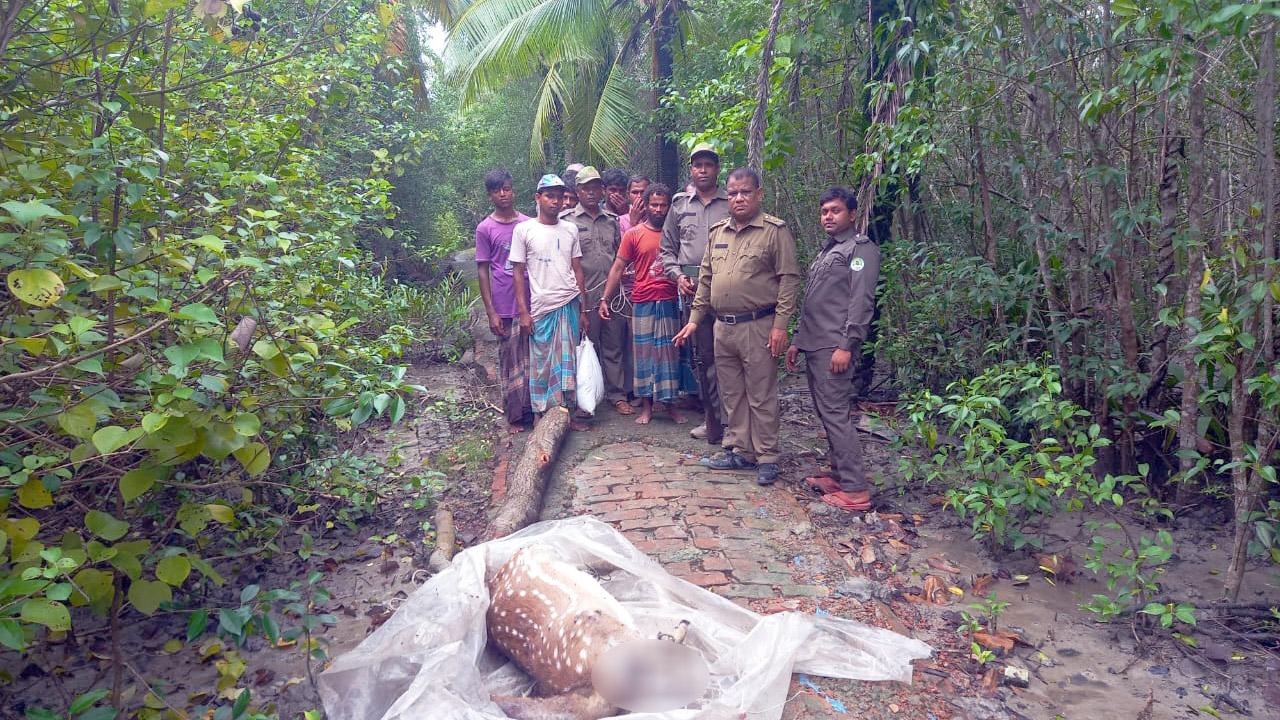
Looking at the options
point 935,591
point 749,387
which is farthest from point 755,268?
point 935,591

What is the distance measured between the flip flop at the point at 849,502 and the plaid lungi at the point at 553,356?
231 cm

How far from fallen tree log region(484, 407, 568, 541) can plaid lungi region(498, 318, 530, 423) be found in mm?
469

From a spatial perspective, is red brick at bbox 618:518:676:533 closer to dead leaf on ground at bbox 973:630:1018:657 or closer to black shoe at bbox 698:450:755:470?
black shoe at bbox 698:450:755:470

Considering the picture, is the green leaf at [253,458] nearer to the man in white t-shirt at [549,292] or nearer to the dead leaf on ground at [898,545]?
the dead leaf on ground at [898,545]

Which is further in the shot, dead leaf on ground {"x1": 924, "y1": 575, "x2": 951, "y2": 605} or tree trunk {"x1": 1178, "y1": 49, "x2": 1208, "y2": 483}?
dead leaf on ground {"x1": 924, "y1": 575, "x2": 951, "y2": 605}

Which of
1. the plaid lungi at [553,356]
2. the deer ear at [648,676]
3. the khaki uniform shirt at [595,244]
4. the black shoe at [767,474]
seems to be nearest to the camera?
the deer ear at [648,676]

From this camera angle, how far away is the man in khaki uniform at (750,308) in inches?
201

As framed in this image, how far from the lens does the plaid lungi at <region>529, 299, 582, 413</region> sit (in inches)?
244

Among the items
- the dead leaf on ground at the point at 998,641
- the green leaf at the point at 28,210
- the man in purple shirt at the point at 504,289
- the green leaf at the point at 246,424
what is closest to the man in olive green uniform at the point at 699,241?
the man in purple shirt at the point at 504,289

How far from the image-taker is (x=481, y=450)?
6.08 metres

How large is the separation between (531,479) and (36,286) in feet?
10.8

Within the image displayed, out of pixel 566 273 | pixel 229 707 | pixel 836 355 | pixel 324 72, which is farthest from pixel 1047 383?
pixel 324 72

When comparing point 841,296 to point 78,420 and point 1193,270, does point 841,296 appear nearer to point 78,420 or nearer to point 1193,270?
point 1193,270

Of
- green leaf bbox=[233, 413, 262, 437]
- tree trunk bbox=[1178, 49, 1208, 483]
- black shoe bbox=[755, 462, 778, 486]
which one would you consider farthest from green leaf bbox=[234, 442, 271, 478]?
tree trunk bbox=[1178, 49, 1208, 483]
